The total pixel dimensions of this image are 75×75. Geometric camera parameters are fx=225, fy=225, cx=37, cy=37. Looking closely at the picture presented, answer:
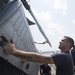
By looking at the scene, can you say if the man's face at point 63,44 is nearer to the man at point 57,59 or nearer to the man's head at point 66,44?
the man's head at point 66,44

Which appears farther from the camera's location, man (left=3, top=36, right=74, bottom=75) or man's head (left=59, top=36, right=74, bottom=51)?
man's head (left=59, top=36, right=74, bottom=51)

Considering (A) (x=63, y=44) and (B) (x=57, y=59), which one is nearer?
(B) (x=57, y=59)

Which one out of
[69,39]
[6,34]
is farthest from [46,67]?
[69,39]

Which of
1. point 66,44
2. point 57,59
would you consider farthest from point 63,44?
point 57,59

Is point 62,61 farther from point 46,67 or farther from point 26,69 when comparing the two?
point 46,67

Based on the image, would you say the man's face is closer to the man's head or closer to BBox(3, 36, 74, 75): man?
the man's head

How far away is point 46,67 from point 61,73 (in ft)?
35.5

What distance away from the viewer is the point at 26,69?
812cm

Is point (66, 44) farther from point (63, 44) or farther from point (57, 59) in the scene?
point (57, 59)

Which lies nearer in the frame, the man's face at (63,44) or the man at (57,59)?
the man at (57,59)

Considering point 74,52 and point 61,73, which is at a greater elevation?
point 61,73

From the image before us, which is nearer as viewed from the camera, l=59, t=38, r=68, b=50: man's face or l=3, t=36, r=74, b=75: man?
l=3, t=36, r=74, b=75: man

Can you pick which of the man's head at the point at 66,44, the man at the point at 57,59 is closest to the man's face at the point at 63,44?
the man's head at the point at 66,44

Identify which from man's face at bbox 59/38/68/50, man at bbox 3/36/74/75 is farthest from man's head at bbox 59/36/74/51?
man at bbox 3/36/74/75
